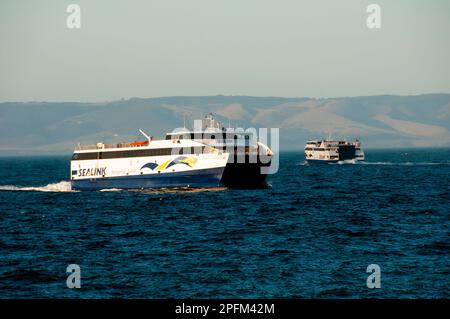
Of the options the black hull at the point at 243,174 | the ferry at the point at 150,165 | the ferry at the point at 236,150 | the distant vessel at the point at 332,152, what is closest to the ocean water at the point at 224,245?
the black hull at the point at 243,174

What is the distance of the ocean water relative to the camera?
29.4m

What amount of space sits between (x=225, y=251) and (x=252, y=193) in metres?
36.7

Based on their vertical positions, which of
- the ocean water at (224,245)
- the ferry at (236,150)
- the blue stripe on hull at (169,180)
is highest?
the ferry at (236,150)

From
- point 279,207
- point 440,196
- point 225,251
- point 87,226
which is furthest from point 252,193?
point 225,251

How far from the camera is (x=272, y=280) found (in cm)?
3059

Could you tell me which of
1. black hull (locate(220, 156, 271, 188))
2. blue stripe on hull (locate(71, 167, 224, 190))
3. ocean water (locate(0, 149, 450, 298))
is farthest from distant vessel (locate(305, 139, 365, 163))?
blue stripe on hull (locate(71, 167, 224, 190))

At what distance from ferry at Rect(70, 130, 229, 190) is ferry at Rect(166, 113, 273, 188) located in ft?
3.04

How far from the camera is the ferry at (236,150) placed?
71.1 metres

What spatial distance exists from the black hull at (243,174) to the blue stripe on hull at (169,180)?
102 centimetres

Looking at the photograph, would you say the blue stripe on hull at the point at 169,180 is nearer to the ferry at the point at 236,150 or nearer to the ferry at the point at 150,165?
the ferry at the point at 150,165

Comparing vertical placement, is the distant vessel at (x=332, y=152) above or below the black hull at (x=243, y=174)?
above

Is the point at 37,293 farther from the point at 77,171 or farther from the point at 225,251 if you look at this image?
the point at 77,171

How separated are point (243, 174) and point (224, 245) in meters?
33.6

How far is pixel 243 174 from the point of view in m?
73.9
